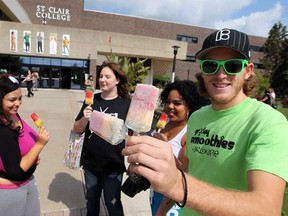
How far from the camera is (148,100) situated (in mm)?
1134

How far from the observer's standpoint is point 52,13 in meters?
34.8

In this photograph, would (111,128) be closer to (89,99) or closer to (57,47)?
(89,99)

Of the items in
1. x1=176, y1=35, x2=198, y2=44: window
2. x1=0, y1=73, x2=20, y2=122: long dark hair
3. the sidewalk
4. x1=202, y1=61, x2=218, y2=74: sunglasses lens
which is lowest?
the sidewalk

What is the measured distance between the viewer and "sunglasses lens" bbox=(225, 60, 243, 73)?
1.39 metres

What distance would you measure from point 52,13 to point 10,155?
3781cm

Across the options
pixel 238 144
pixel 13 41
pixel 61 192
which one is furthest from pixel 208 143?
pixel 13 41

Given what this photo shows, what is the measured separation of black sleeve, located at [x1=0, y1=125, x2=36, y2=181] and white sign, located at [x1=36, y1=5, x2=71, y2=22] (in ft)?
123

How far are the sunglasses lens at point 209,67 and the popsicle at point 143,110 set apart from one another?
474 millimetres

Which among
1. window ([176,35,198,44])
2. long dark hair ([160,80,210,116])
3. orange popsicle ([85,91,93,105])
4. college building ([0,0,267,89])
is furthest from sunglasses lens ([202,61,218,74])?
window ([176,35,198,44])

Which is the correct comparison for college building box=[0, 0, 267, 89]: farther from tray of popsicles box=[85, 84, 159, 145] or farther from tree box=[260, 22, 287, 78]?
tree box=[260, 22, 287, 78]

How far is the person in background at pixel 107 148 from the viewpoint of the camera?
277 centimetres

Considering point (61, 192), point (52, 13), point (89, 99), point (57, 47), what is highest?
point (52, 13)

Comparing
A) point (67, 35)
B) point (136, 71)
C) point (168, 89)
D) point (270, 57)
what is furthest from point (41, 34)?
point (270, 57)

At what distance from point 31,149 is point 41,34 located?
78.5ft
